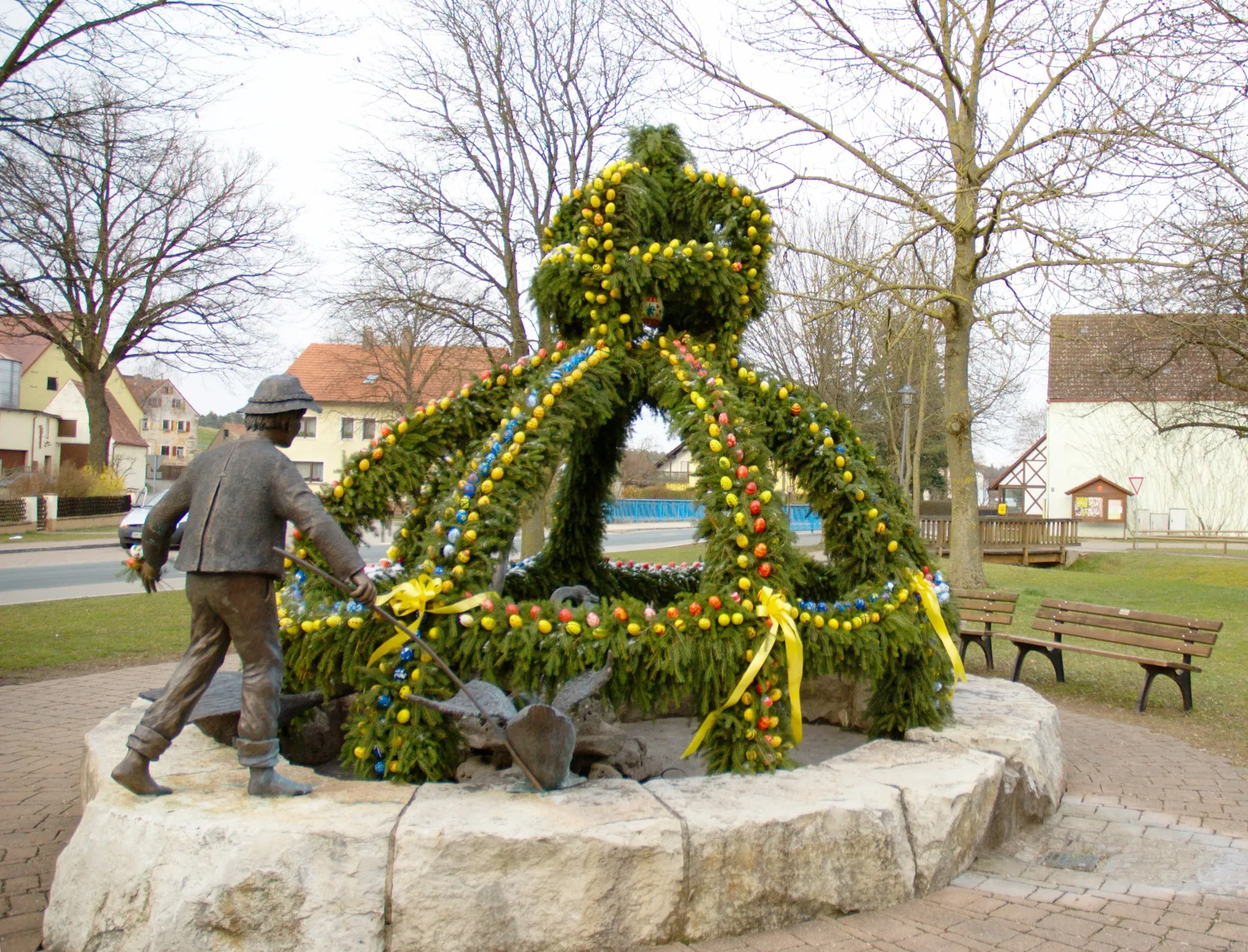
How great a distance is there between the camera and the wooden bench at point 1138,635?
8.29 metres

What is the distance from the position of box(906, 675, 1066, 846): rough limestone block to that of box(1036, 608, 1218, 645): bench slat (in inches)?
126

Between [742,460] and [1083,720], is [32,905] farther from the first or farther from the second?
[1083,720]

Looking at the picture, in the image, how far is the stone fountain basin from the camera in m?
3.37

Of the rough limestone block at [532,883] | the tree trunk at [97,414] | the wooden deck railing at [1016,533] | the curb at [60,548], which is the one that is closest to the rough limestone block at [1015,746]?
the rough limestone block at [532,883]

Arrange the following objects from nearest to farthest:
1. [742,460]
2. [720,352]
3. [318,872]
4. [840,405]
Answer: [318,872] → [742,460] → [720,352] → [840,405]

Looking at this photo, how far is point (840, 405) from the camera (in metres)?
25.5

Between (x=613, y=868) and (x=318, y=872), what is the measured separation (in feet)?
3.47

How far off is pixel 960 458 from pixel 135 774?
43.9ft

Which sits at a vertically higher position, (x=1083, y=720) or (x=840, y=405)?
(x=840, y=405)

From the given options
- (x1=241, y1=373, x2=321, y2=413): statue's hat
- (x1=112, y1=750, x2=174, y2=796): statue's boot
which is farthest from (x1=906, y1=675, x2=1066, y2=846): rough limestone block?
(x1=112, y1=750, x2=174, y2=796): statue's boot

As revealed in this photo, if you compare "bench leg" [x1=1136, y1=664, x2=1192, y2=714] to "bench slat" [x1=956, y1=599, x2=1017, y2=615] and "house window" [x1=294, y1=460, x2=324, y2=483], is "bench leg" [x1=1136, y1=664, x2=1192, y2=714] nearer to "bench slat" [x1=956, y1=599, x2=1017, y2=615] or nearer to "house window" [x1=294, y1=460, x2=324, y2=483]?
"bench slat" [x1=956, y1=599, x2=1017, y2=615]

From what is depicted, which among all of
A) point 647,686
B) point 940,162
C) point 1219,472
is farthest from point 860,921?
point 1219,472

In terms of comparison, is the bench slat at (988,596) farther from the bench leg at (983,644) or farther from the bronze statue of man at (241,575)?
the bronze statue of man at (241,575)

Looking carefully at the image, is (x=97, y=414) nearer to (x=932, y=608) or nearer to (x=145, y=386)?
(x=932, y=608)
